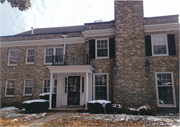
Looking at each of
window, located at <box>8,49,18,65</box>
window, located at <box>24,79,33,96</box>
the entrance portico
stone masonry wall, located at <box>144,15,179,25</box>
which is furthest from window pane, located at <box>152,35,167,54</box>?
window, located at <box>8,49,18,65</box>

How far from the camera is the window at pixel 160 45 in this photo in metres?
10.8

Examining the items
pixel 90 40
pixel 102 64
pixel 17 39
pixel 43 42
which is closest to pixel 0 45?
pixel 17 39

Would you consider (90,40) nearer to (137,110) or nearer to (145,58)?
(145,58)

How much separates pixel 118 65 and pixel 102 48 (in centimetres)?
193

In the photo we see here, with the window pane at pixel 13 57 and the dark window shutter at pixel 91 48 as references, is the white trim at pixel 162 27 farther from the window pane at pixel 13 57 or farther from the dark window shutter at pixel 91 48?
the window pane at pixel 13 57

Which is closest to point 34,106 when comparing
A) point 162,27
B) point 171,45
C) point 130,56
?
point 130,56

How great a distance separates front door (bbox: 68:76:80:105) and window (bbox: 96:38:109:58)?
260 cm

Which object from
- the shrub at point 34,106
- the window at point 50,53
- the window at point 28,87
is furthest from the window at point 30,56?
the shrub at point 34,106

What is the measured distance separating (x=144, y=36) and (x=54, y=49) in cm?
768

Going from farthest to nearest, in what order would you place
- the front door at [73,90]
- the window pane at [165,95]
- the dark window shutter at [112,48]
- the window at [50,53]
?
the window at [50,53] → the front door at [73,90] → the dark window shutter at [112,48] → the window pane at [165,95]

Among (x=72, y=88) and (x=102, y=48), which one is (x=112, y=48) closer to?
(x=102, y=48)

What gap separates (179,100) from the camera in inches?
400

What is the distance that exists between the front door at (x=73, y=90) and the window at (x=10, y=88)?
5703mm

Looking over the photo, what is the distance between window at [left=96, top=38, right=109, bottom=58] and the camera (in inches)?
468
